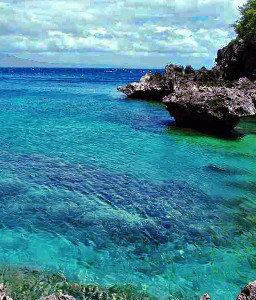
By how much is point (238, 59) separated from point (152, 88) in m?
14.3

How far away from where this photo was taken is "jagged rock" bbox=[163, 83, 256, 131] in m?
31.9

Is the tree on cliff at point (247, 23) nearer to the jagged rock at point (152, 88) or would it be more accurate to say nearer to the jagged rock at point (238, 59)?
the jagged rock at point (238, 59)

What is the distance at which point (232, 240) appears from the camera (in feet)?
47.9

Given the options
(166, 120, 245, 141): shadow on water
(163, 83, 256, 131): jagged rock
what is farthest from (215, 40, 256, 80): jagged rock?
(163, 83, 256, 131): jagged rock

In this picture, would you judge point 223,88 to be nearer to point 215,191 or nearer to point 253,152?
point 253,152

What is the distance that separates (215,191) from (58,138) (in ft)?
53.6

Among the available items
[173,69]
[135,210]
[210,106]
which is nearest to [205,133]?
[210,106]

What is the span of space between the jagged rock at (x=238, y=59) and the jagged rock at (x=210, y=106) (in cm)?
2059

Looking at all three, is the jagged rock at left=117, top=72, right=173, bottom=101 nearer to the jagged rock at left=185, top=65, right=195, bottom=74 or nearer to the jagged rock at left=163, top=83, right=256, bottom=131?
the jagged rock at left=185, top=65, right=195, bottom=74

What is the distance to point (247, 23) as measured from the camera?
5672 centimetres

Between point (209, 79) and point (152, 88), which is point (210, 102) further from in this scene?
point (152, 88)

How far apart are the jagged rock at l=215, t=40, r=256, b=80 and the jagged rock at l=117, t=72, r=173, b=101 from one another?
9.46 metres

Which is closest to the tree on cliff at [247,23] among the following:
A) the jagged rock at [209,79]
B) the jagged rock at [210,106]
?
the jagged rock at [209,79]

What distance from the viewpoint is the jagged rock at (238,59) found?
54428 millimetres
